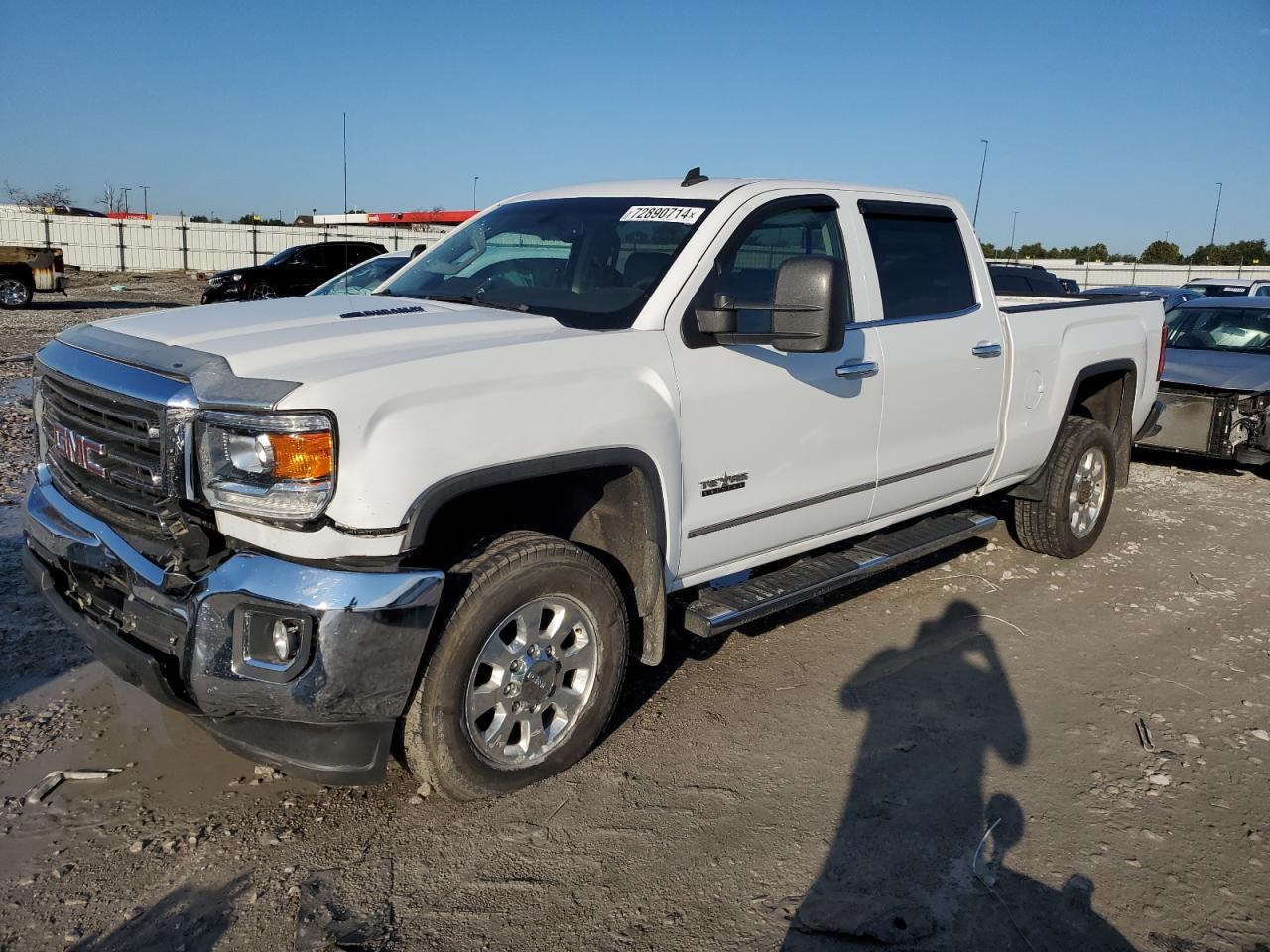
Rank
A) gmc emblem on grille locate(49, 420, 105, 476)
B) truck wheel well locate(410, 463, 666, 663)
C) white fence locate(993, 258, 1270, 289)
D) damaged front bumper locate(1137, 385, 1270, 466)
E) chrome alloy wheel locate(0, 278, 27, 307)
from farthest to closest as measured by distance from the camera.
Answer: white fence locate(993, 258, 1270, 289) → chrome alloy wheel locate(0, 278, 27, 307) → damaged front bumper locate(1137, 385, 1270, 466) → truck wheel well locate(410, 463, 666, 663) → gmc emblem on grille locate(49, 420, 105, 476)

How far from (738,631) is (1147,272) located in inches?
1679

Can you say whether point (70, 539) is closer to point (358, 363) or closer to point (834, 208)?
point (358, 363)

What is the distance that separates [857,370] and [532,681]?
1891 mm

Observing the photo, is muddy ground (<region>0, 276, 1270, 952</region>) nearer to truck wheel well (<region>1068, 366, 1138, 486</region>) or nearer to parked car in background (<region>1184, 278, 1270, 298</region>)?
truck wheel well (<region>1068, 366, 1138, 486</region>)

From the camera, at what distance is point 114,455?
10.2ft

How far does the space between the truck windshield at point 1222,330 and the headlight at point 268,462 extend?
9.03 meters

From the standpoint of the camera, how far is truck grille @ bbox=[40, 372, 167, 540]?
2.96 metres

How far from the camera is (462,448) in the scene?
9.64ft

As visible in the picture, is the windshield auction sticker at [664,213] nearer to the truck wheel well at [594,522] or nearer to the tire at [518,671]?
the truck wheel well at [594,522]

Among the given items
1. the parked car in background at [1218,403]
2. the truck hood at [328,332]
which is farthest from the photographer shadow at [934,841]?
the parked car in background at [1218,403]

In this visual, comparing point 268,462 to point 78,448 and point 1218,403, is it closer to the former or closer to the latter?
point 78,448

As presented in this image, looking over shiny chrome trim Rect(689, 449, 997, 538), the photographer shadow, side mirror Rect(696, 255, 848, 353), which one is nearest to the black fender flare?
shiny chrome trim Rect(689, 449, 997, 538)

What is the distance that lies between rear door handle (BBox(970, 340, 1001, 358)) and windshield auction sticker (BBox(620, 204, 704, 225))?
5.59 ft

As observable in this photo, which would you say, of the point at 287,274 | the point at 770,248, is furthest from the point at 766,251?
the point at 287,274
